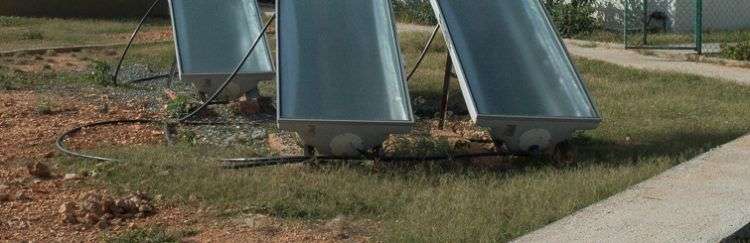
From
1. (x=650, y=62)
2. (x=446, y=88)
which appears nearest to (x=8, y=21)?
(x=650, y=62)

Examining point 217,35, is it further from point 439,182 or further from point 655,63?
point 655,63

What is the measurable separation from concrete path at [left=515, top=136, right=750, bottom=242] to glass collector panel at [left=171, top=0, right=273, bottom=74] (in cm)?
525

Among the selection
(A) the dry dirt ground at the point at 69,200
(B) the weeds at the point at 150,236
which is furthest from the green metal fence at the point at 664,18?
(B) the weeds at the point at 150,236

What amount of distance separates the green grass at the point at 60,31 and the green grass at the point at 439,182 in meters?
11.6

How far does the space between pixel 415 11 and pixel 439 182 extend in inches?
636

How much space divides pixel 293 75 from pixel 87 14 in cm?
1852

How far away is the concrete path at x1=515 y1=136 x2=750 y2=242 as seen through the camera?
243 inches

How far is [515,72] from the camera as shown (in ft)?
30.8

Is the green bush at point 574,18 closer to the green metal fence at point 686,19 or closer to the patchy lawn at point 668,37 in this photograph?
the patchy lawn at point 668,37

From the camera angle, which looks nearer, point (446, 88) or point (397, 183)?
point (397, 183)

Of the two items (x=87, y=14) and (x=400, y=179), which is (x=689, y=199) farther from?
(x=87, y=14)

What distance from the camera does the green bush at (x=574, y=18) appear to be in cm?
1991

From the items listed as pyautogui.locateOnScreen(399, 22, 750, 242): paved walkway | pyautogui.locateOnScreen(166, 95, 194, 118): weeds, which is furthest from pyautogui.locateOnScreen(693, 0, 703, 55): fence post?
pyautogui.locateOnScreen(399, 22, 750, 242): paved walkway

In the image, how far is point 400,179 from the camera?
26.7 ft
